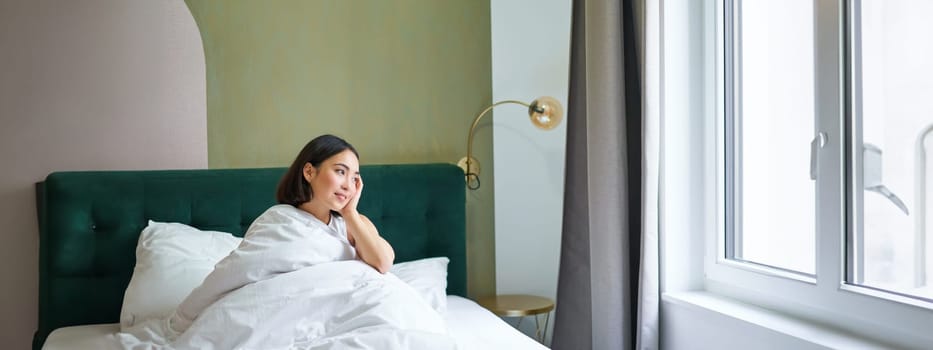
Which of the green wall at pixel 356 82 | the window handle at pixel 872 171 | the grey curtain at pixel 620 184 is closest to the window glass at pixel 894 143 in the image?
the window handle at pixel 872 171

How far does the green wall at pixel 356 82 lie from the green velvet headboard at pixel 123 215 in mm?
177

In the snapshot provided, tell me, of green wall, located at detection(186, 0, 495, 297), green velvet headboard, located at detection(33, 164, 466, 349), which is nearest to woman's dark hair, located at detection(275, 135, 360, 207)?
green velvet headboard, located at detection(33, 164, 466, 349)

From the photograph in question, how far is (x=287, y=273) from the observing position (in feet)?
6.64

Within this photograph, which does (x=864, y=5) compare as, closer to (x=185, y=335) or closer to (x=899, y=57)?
(x=899, y=57)

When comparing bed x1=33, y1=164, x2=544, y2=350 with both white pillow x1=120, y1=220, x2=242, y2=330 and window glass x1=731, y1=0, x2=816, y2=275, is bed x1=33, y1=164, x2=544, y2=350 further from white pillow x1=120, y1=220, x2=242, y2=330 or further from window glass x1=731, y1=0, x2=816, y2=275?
window glass x1=731, y1=0, x2=816, y2=275

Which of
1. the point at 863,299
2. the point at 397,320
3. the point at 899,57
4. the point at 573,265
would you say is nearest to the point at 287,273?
the point at 397,320

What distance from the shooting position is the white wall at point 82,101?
263 centimetres

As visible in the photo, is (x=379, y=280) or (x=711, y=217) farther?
(x=711, y=217)

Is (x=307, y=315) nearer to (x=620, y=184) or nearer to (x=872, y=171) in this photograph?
(x=620, y=184)

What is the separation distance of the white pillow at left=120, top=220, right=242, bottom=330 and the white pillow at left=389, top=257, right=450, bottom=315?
0.63 m

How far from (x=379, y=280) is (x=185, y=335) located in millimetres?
526

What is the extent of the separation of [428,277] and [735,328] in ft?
3.48

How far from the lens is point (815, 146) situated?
2.05m

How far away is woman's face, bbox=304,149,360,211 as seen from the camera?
7.23ft
